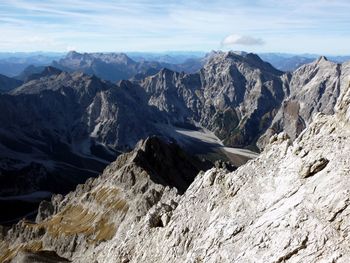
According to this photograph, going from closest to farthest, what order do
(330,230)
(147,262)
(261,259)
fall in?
(330,230) → (261,259) → (147,262)

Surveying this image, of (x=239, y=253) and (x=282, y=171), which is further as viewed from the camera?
(x=282, y=171)

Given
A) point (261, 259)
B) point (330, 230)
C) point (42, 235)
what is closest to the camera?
point (330, 230)

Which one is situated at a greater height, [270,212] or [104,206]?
[270,212]

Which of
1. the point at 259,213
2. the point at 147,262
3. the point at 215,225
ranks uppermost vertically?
the point at 259,213

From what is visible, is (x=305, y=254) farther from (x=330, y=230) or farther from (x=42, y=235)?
(x=42, y=235)

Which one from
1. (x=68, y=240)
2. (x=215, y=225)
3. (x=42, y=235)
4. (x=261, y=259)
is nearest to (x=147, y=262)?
(x=215, y=225)

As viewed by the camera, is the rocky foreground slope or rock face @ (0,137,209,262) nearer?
the rocky foreground slope

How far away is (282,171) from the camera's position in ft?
159

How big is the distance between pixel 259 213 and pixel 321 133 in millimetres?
10728

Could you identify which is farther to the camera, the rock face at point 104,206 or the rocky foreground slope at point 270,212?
the rock face at point 104,206

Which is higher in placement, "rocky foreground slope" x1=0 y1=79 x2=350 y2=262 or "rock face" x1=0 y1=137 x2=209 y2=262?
"rocky foreground slope" x1=0 y1=79 x2=350 y2=262

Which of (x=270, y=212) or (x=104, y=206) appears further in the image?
(x=104, y=206)

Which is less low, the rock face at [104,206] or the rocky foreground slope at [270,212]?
the rocky foreground slope at [270,212]

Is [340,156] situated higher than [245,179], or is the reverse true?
[340,156]
